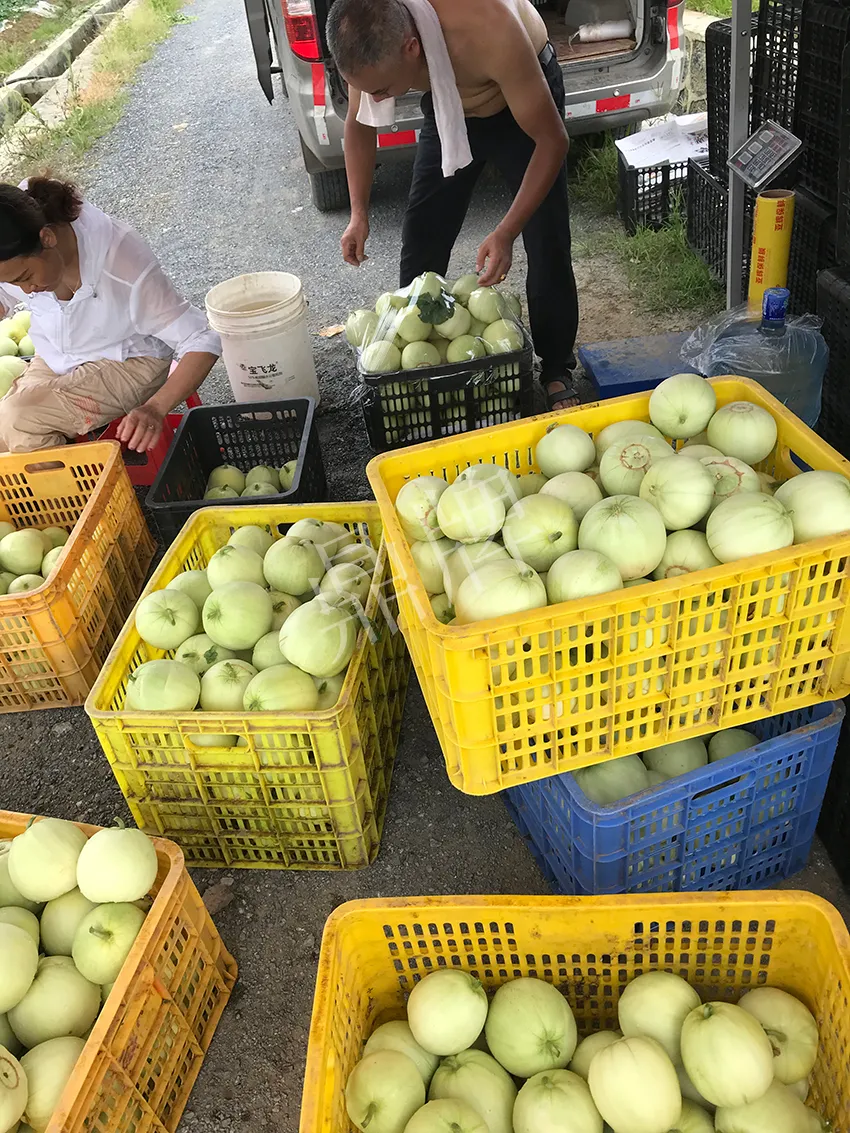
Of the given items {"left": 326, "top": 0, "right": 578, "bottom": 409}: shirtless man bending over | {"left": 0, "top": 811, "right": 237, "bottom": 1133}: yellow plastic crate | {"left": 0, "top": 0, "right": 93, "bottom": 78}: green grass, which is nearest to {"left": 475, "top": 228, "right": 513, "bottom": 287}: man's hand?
{"left": 326, "top": 0, "right": 578, "bottom": 409}: shirtless man bending over

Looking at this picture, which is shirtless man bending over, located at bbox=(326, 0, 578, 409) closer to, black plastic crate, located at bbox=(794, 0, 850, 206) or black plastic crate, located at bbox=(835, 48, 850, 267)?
black plastic crate, located at bbox=(794, 0, 850, 206)

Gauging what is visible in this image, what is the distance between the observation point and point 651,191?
5129 millimetres

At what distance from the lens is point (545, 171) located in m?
3.11

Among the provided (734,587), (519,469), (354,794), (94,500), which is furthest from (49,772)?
(734,587)

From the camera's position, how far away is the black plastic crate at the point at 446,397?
11.2ft

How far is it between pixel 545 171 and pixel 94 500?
1894 mm

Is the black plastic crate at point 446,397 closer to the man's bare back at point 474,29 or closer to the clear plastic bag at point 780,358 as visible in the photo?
the clear plastic bag at point 780,358

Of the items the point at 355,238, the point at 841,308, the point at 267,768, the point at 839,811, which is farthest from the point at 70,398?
the point at 839,811

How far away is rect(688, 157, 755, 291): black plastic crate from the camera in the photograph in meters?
4.38

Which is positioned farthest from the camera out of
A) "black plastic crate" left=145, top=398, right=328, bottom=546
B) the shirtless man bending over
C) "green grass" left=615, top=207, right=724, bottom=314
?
"green grass" left=615, top=207, right=724, bottom=314

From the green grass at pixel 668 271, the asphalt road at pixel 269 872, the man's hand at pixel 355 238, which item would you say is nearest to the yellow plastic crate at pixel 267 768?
the asphalt road at pixel 269 872

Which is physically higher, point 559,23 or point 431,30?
point 431,30

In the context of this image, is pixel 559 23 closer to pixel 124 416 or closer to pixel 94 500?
pixel 124 416

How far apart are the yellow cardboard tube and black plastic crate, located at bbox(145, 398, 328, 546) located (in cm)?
165
